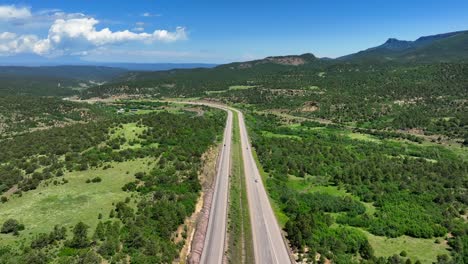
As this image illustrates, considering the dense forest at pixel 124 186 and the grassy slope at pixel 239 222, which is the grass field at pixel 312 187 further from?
the dense forest at pixel 124 186

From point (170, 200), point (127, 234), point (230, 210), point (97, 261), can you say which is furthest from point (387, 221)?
point (97, 261)

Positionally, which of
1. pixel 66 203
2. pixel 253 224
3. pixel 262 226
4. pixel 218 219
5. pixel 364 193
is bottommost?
pixel 253 224

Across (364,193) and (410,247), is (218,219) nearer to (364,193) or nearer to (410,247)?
(410,247)

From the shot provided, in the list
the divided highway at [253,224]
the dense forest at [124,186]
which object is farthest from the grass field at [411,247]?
the dense forest at [124,186]

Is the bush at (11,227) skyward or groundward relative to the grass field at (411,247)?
skyward

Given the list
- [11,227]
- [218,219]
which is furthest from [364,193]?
[11,227]

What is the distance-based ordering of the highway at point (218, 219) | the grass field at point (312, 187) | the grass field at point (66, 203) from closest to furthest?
the highway at point (218, 219) → the grass field at point (66, 203) → the grass field at point (312, 187)

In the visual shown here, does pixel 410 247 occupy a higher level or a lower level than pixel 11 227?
lower
